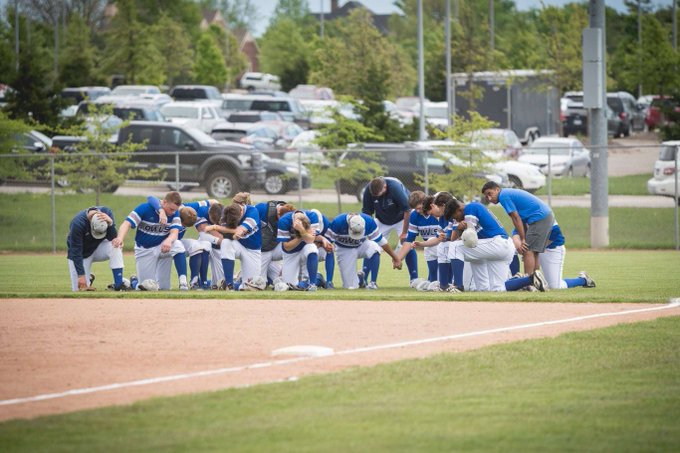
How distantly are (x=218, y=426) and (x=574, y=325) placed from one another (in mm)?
5629

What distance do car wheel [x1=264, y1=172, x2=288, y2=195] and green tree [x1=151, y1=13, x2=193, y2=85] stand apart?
124 feet

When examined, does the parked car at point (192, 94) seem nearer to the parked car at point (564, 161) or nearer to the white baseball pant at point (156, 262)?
the parked car at point (564, 161)

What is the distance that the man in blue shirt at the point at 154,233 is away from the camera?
17.3 meters

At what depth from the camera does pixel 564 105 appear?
60.1 meters

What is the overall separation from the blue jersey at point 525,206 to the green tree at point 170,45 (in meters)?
54.2

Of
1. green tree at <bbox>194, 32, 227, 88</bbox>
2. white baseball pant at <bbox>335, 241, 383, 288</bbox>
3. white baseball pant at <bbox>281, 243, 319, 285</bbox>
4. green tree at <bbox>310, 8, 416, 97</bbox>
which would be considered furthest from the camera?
green tree at <bbox>194, 32, 227, 88</bbox>

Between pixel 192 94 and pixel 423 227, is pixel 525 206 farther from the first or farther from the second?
pixel 192 94

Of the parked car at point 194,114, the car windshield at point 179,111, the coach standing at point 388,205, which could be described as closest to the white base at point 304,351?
the coach standing at point 388,205

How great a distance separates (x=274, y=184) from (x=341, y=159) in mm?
4021

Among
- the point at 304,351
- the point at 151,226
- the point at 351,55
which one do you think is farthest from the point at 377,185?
the point at 351,55

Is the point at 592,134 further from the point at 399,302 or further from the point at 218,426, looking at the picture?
the point at 218,426

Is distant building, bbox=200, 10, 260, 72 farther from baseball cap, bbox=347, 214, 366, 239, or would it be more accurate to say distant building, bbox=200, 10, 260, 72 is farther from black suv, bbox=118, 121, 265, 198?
baseball cap, bbox=347, 214, 366, 239

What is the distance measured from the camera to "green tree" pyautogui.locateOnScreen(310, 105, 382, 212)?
28.4 meters

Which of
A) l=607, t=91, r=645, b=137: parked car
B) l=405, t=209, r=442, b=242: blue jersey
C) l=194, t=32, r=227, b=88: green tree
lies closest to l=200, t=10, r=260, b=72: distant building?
l=194, t=32, r=227, b=88: green tree
